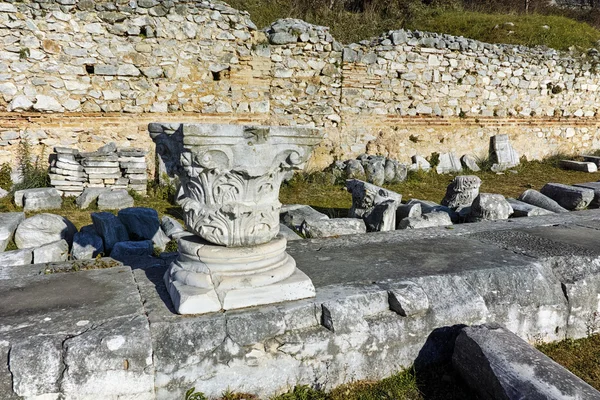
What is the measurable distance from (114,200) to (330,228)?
4.02 meters

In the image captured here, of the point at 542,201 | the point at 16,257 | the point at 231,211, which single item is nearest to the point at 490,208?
the point at 542,201

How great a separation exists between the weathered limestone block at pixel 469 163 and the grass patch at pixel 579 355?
8396mm

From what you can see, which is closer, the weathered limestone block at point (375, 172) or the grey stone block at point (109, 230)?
the grey stone block at point (109, 230)

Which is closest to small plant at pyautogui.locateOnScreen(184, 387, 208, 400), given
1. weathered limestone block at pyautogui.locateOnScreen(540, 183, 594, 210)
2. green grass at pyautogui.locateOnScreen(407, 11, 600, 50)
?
weathered limestone block at pyautogui.locateOnScreen(540, 183, 594, 210)

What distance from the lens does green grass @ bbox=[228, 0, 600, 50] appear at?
12.8 meters

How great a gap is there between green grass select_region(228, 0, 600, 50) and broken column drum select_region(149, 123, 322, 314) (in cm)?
986

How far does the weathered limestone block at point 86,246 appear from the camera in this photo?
4.36 m

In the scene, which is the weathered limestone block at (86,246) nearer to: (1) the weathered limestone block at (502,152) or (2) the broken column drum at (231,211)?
(2) the broken column drum at (231,211)

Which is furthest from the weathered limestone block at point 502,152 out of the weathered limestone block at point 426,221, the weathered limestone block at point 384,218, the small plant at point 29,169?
the small plant at point 29,169

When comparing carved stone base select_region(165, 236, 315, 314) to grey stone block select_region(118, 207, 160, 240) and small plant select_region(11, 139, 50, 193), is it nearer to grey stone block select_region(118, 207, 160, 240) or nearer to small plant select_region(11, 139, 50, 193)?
grey stone block select_region(118, 207, 160, 240)

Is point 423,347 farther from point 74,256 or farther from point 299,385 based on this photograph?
point 74,256

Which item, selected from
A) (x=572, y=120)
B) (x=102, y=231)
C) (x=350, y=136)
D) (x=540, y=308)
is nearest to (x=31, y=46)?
(x=102, y=231)

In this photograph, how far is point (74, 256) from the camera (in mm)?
4324

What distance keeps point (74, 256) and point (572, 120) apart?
13.7 meters
